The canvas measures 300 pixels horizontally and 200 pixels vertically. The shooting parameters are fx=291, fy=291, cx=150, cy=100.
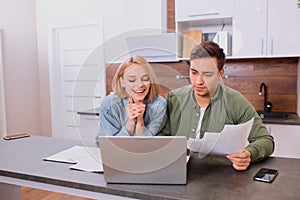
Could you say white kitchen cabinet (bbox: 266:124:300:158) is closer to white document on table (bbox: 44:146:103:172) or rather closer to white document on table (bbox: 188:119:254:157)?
white document on table (bbox: 188:119:254:157)

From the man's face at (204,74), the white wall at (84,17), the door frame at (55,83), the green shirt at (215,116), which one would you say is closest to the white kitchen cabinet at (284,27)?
the white wall at (84,17)

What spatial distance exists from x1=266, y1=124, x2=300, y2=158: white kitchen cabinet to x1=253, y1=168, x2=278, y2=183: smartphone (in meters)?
1.55

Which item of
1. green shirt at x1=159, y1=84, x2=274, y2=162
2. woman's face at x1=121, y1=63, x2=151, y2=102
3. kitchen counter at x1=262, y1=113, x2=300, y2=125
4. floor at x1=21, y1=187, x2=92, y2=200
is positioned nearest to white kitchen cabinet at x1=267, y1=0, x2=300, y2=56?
kitchen counter at x1=262, y1=113, x2=300, y2=125

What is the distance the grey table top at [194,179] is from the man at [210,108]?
0.24ft

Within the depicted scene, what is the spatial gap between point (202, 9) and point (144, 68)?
210 centimetres

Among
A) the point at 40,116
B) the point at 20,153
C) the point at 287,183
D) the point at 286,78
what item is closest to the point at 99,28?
the point at 40,116

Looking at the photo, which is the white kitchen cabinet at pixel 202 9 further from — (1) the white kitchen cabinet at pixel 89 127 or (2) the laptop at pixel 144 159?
(2) the laptop at pixel 144 159

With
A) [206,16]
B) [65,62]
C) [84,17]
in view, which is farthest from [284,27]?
[65,62]

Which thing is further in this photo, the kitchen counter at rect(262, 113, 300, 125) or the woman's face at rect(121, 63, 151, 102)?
the kitchen counter at rect(262, 113, 300, 125)

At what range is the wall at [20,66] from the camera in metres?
3.94

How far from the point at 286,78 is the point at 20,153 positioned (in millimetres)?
2605

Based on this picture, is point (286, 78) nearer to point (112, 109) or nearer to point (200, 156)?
point (200, 156)

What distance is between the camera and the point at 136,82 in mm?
990

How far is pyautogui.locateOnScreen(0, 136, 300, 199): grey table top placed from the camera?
93cm
